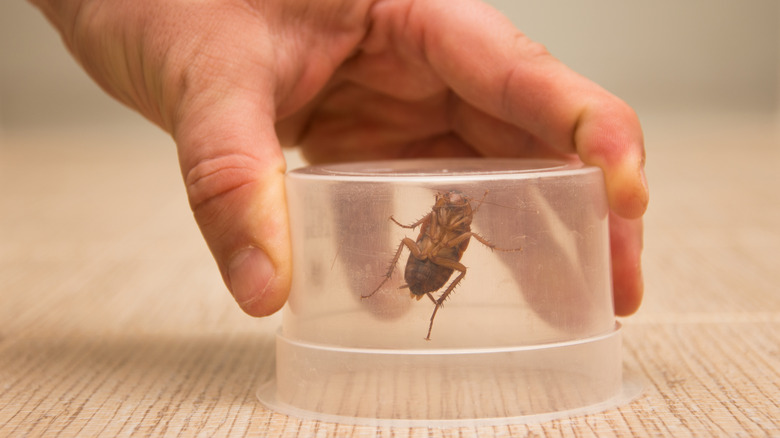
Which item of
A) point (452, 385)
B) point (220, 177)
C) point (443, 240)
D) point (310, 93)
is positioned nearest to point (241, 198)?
point (220, 177)

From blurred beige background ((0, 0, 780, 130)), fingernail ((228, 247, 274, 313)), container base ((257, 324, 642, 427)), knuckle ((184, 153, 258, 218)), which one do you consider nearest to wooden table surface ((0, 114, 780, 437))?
container base ((257, 324, 642, 427))

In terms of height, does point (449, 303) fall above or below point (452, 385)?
above

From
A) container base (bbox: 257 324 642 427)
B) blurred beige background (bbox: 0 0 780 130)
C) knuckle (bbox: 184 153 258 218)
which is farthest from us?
blurred beige background (bbox: 0 0 780 130)

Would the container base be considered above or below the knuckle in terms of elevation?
below

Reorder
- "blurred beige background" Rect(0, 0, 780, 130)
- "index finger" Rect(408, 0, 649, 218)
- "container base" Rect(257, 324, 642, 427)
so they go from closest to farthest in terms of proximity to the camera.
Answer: "container base" Rect(257, 324, 642, 427), "index finger" Rect(408, 0, 649, 218), "blurred beige background" Rect(0, 0, 780, 130)

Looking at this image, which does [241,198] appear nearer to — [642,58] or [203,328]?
[203,328]

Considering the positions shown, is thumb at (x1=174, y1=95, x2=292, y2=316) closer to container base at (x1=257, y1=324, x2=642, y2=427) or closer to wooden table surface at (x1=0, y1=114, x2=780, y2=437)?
container base at (x1=257, y1=324, x2=642, y2=427)

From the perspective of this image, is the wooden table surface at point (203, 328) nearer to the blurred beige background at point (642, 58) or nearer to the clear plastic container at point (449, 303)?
the clear plastic container at point (449, 303)

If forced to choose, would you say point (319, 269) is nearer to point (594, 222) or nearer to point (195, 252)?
point (594, 222)
